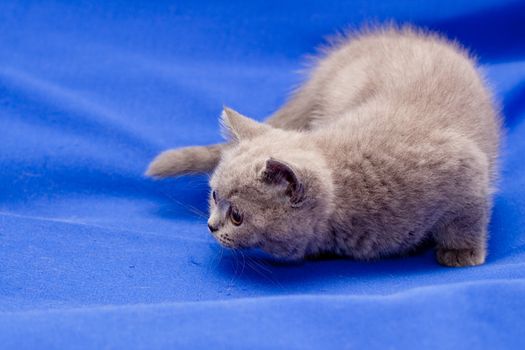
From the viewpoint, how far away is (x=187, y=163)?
7.64 feet

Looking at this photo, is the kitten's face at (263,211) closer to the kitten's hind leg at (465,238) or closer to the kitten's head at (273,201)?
the kitten's head at (273,201)

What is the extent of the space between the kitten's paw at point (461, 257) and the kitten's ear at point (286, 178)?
519mm

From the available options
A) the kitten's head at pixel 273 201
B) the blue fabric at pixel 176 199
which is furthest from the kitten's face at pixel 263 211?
the blue fabric at pixel 176 199

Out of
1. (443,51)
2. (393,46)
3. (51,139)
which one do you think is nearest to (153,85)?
(51,139)

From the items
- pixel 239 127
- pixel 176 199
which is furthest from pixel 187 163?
pixel 239 127

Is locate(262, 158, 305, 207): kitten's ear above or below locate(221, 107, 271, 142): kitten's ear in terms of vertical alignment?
below

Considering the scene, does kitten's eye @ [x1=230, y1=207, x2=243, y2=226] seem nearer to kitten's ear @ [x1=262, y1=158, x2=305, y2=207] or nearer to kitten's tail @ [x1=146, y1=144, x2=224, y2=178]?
kitten's ear @ [x1=262, y1=158, x2=305, y2=207]

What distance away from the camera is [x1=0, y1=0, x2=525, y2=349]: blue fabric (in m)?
1.43

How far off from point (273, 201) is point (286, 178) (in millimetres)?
76

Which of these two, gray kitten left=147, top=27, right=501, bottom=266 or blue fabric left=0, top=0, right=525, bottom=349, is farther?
gray kitten left=147, top=27, right=501, bottom=266

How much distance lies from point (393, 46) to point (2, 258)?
1540 mm

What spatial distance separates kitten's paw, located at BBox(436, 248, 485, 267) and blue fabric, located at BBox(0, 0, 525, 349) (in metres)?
0.05

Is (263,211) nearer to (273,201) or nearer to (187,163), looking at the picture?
(273,201)

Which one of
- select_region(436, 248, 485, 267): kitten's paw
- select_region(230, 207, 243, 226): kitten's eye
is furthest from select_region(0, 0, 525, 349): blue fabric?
select_region(230, 207, 243, 226): kitten's eye
